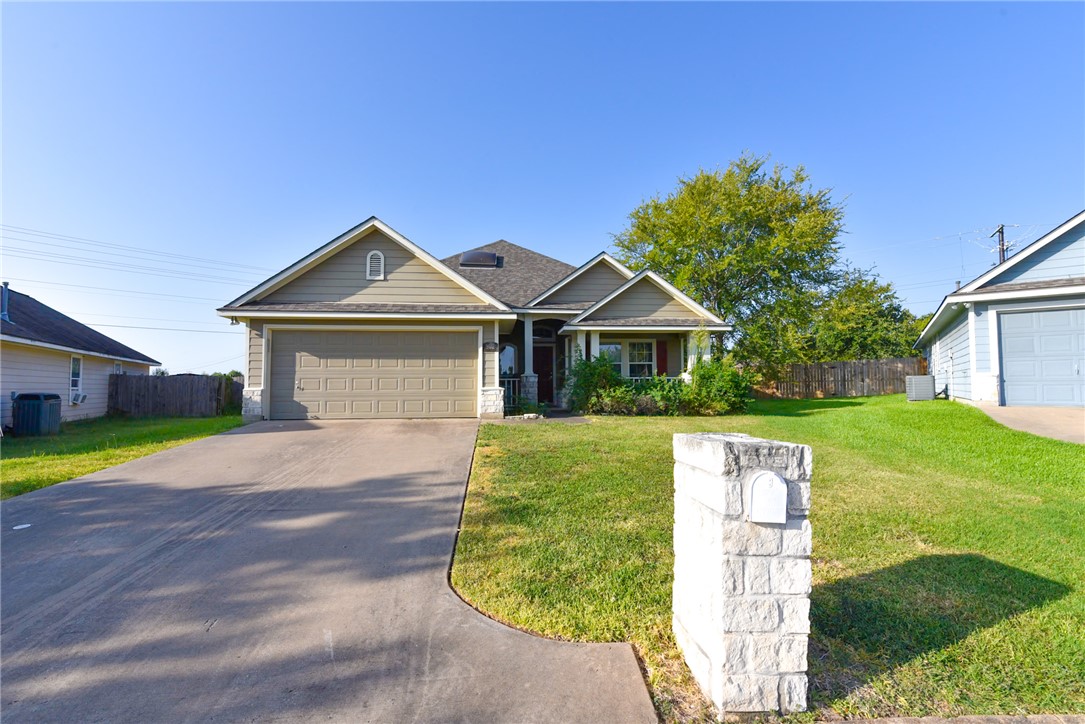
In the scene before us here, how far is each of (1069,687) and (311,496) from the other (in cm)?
598

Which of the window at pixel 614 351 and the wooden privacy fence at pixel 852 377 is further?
the wooden privacy fence at pixel 852 377

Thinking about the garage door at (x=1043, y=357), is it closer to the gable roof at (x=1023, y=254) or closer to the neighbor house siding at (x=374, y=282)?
the gable roof at (x=1023, y=254)

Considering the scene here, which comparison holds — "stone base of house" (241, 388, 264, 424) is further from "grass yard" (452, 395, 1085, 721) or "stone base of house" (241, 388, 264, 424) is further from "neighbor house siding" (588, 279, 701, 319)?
"neighbor house siding" (588, 279, 701, 319)

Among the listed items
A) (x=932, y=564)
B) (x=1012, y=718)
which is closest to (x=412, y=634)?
(x=1012, y=718)

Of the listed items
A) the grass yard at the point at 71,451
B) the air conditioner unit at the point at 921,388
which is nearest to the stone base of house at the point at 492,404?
the grass yard at the point at 71,451

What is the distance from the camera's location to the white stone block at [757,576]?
2.07 m

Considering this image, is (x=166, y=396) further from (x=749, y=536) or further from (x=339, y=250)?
(x=749, y=536)

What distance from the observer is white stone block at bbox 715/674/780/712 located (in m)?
2.08

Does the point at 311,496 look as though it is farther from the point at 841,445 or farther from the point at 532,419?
the point at 841,445

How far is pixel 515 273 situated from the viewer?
57.1 feet

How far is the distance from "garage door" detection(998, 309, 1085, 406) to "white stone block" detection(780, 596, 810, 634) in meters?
12.9

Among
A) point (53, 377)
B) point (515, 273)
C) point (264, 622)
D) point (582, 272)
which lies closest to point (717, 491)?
point (264, 622)

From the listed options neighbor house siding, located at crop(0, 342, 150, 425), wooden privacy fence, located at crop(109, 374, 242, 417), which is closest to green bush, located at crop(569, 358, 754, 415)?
wooden privacy fence, located at crop(109, 374, 242, 417)

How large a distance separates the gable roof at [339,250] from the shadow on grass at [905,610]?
9312mm
